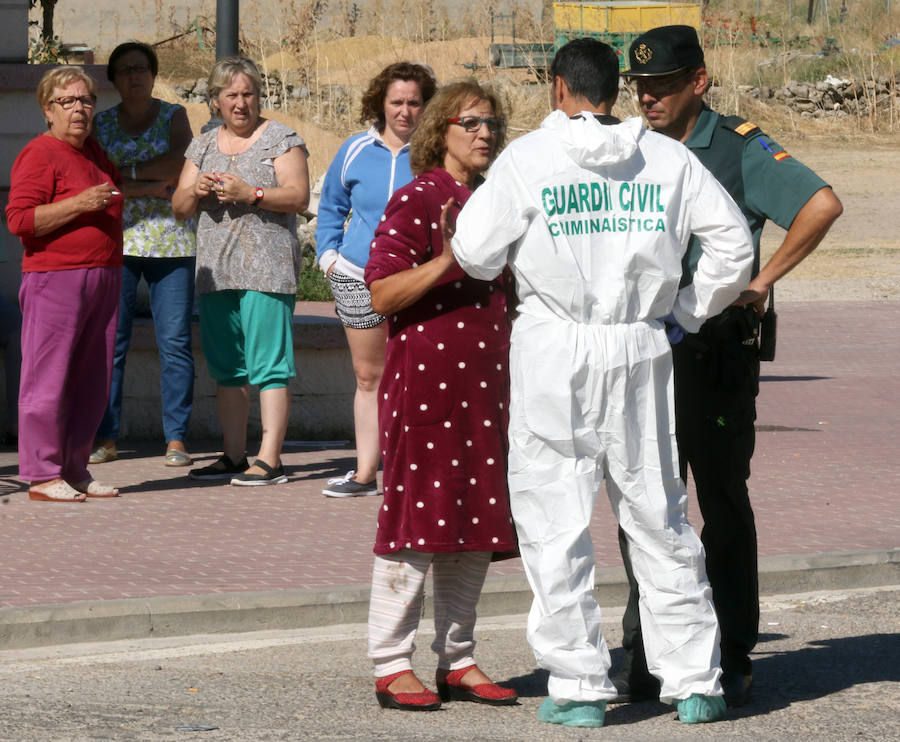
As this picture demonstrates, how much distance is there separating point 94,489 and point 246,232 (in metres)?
1.47

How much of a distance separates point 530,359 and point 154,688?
1.67m

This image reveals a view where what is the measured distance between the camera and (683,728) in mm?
4941

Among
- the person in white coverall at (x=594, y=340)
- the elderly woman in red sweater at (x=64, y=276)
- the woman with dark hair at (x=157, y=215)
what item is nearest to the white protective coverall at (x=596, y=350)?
the person in white coverall at (x=594, y=340)

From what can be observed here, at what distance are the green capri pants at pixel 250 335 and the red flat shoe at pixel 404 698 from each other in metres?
3.65

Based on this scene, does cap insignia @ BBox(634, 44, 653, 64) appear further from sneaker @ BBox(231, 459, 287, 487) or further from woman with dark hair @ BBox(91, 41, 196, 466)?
woman with dark hair @ BBox(91, 41, 196, 466)

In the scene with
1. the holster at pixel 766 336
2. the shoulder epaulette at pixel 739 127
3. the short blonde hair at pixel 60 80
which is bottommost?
the holster at pixel 766 336

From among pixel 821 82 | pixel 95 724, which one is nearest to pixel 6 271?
pixel 95 724

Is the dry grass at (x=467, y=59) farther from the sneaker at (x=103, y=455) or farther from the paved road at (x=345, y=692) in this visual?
the paved road at (x=345, y=692)

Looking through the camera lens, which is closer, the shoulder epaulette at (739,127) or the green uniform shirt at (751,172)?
the green uniform shirt at (751,172)

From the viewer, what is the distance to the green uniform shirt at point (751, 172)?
500 centimetres

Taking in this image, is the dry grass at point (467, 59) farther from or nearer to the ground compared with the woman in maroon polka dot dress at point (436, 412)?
farther from the ground

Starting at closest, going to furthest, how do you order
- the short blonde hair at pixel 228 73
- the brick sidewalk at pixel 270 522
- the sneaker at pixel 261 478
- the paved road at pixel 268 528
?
the paved road at pixel 268 528 → the brick sidewalk at pixel 270 522 → the short blonde hair at pixel 228 73 → the sneaker at pixel 261 478

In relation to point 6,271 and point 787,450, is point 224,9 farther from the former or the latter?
point 787,450

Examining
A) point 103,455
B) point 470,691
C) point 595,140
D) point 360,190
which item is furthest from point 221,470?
point 595,140
